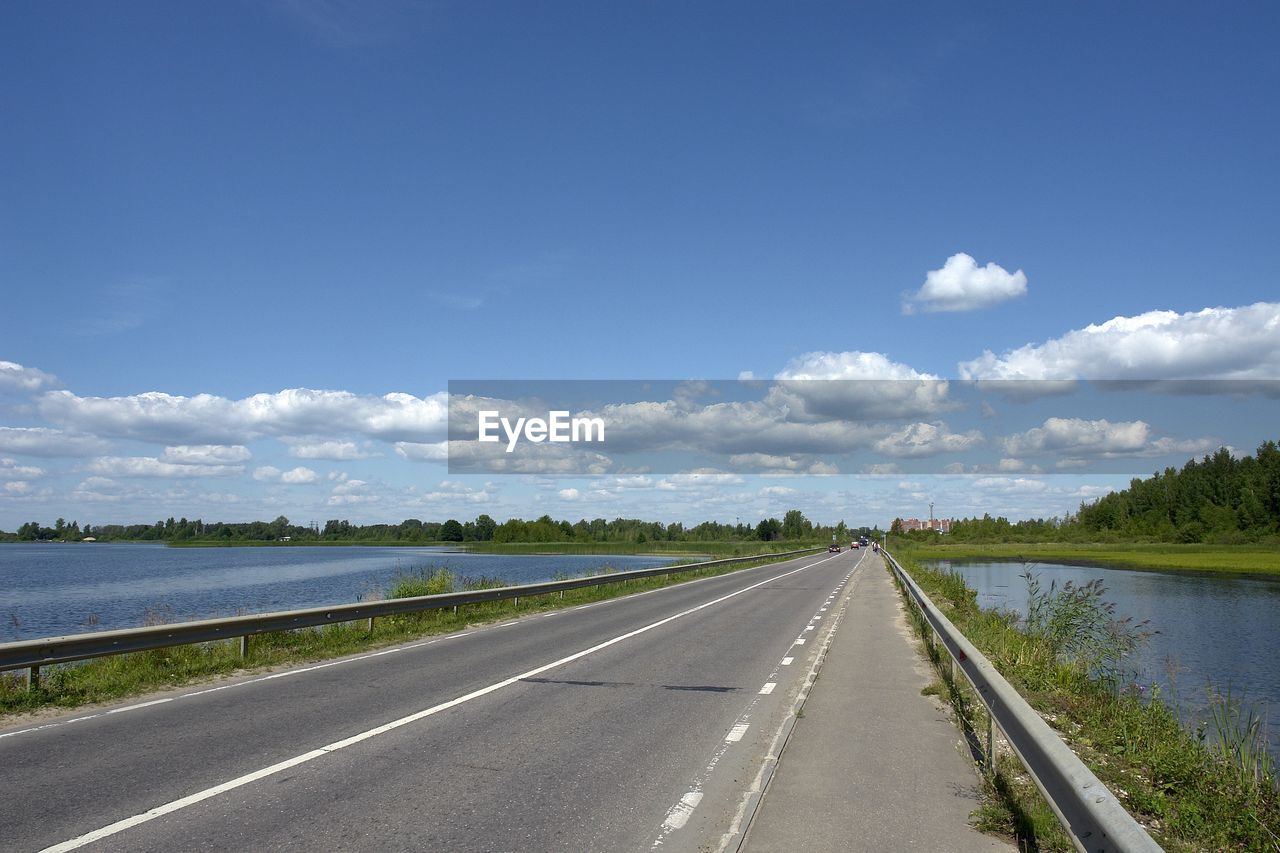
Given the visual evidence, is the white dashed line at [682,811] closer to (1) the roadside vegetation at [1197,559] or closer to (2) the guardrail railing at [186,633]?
(2) the guardrail railing at [186,633]

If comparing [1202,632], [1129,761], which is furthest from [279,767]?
[1202,632]

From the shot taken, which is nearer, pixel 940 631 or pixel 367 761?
pixel 367 761

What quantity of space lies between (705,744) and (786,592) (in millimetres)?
24594

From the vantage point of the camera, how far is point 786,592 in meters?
31.8

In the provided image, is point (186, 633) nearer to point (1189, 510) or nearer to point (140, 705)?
point (140, 705)

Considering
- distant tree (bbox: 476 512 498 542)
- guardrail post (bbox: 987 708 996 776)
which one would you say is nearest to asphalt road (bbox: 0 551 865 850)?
guardrail post (bbox: 987 708 996 776)

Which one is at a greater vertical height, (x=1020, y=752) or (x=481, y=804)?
(x=1020, y=752)

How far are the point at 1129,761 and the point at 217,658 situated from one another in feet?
40.6

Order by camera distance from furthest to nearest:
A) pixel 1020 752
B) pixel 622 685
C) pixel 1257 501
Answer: pixel 1257 501, pixel 622 685, pixel 1020 752

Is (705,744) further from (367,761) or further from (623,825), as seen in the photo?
(367,761)

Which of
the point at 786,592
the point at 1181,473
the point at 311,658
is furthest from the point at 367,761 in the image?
the point at 1181,473

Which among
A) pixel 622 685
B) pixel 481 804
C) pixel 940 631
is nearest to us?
pixel 481 804

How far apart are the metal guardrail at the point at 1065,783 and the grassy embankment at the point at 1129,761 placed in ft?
1.65

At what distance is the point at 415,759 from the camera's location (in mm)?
7129
